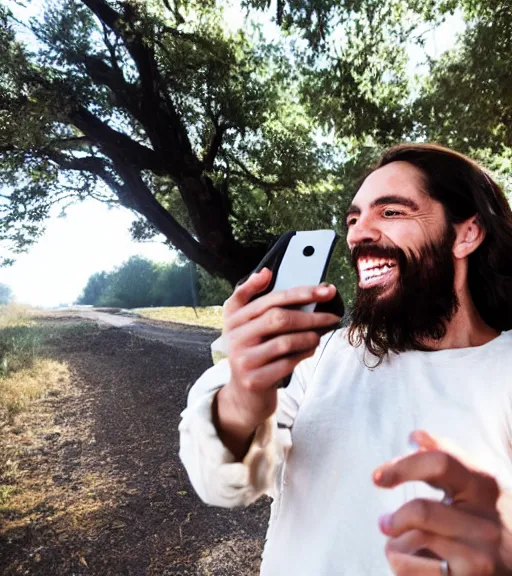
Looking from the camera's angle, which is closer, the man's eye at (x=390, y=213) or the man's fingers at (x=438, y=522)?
the man's fingers at (x=438, y=522)

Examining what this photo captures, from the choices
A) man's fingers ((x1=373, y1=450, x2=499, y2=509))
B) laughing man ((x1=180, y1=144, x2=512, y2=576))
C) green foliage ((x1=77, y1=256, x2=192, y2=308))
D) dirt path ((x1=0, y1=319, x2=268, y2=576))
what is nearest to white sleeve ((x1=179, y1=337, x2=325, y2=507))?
laughing man ((x1=180, y1=144, x2=512, y2=576))

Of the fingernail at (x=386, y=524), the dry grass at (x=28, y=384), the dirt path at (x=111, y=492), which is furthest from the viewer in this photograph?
the dry grass at (x=28, y=384)

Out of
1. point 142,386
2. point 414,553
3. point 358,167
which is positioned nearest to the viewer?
point 414,553

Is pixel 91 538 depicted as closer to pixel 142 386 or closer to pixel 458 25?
pixel 142 386

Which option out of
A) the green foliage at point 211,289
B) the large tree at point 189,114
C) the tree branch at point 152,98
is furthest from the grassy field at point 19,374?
the tree branch at point 152,98

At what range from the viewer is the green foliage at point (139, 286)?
4.00ft

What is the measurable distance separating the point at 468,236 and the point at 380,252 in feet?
0.50

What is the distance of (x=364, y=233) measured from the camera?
0.43 metres

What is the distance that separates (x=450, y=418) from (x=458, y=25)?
5.12 ft

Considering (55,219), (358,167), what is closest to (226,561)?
(55,219)

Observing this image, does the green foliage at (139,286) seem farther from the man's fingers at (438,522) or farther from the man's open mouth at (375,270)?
the man's fingers at (438,522)

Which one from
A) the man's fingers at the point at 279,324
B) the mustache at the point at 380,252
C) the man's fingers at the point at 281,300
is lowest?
the man's fingers at the point at 279,324

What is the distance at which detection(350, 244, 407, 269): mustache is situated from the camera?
42 centimetres

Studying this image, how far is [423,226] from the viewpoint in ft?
1.49
